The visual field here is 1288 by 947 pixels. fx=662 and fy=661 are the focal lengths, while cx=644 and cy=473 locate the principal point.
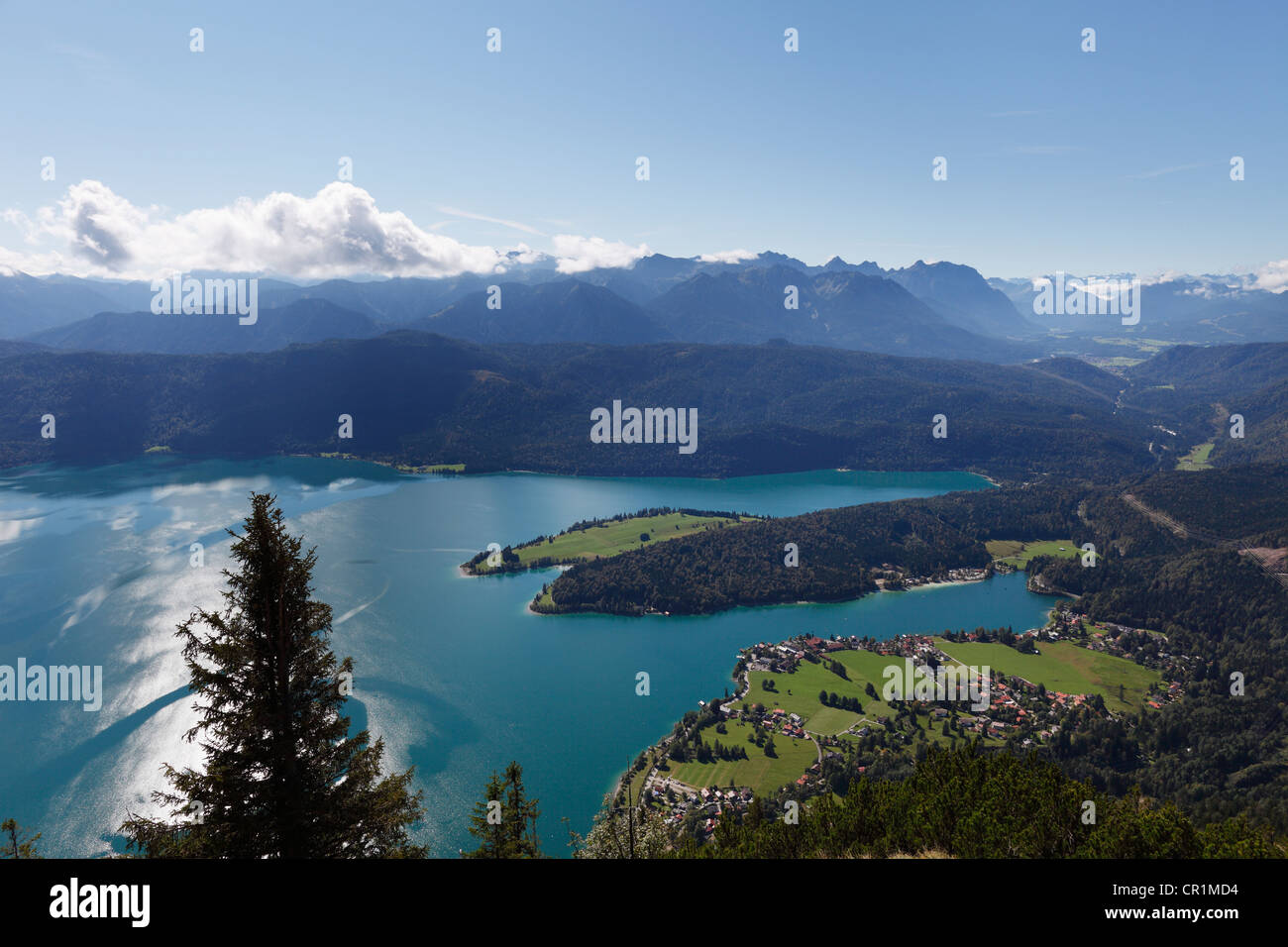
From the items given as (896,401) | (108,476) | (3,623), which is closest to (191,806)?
(3,623)

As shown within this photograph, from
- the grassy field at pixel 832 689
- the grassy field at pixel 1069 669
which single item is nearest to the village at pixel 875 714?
the grassy field at pixel 832 689

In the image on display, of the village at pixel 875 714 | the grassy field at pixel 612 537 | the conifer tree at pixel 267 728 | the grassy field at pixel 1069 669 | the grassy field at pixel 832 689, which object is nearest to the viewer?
the conifer tree at pixel 267 728

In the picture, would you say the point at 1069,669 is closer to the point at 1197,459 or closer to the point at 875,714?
the point at 875,714

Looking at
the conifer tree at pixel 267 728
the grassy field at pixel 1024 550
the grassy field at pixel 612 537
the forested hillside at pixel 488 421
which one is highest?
the forested hillside at pixel 488 421

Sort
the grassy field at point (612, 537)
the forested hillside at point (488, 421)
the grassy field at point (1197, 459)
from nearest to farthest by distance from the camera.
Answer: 1. the grassy field at point (612, 537)
2. the grassy field at point (1197, 459)
3. the forested hillside at point (488, 421)

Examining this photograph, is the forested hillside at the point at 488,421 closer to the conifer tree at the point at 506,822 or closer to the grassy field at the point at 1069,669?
the grassy field at the point at 1069,669

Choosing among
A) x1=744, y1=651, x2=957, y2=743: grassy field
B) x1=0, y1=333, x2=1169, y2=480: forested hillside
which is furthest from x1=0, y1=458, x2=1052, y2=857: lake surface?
x1=0, y1=333, x2=1169, y2=480: forested hillside

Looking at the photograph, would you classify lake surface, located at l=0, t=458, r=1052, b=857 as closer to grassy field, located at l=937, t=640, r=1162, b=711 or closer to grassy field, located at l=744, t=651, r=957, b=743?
grassy field, located at l=744, t=651, r=957, b=743
